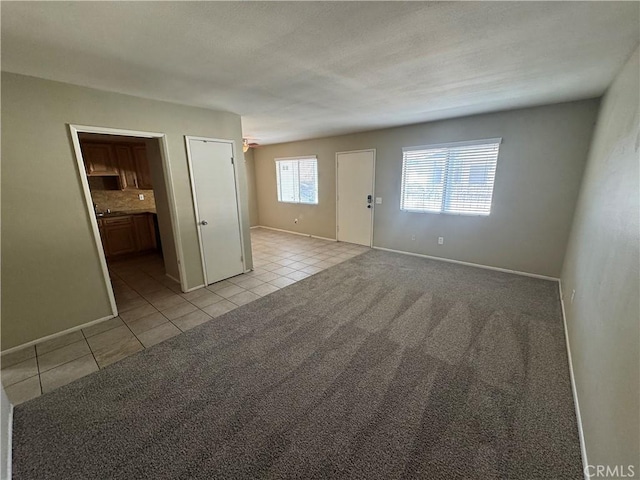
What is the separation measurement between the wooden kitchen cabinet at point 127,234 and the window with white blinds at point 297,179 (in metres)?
3.25

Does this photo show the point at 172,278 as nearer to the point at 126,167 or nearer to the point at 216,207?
the point at 216,207

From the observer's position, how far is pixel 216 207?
3.74 meters

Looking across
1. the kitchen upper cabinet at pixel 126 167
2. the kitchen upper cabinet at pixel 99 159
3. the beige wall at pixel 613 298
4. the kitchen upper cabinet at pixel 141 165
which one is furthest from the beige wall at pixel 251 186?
the beige wall at pixel 613 298

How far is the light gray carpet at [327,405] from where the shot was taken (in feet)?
4.55

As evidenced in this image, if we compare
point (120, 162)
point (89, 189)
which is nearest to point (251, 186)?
point (120, 162)

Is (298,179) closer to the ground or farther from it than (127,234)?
farther from it

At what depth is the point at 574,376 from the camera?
1887 millimetres

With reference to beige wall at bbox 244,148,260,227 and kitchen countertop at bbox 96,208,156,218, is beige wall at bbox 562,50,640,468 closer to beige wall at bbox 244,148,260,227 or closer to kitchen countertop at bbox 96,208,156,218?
kitchen countertop at bbox 96,208,156,218

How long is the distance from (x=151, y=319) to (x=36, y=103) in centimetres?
228

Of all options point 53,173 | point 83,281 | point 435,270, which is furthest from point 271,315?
point 435,270

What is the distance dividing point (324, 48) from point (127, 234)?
198 inches

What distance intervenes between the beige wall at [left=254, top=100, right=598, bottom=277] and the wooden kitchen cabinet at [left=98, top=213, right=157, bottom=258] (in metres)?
4.55

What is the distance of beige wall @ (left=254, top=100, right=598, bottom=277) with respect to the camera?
132 inches

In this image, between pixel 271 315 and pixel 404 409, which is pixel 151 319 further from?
pixel 404 409
